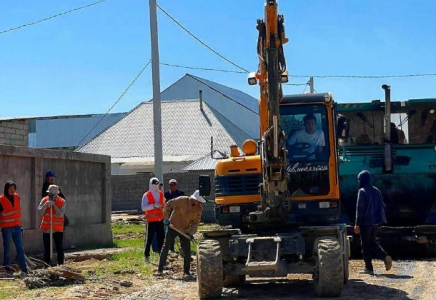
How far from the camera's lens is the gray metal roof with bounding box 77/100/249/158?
42500 millimetres

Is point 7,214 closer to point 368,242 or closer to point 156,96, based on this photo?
point 368,242

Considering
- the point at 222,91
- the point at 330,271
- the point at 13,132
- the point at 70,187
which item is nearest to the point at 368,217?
the point at 330,271

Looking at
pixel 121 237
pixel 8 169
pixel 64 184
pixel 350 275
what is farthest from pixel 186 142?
pixel 350 275

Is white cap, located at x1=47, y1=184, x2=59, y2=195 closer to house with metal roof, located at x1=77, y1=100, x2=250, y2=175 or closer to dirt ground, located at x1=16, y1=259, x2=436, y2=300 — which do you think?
dirt ground, located at x1=16, y1=259, x2=436, y2=300

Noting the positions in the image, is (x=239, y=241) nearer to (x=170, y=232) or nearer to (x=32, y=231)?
(x=170, y=232)

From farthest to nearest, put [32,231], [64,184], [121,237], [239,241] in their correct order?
[121,237]
[64,184]
[32,231]
[239,241]

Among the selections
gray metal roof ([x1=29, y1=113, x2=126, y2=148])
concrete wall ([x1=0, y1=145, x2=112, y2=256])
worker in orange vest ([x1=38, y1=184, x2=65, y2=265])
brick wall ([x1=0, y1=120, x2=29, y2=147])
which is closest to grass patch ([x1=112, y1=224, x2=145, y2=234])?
concrete wall ([x1=0, y1=145, x2=112, y2=256])

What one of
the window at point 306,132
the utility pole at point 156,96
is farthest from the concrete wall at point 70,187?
the window at point 306,132

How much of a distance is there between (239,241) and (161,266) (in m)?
3.23

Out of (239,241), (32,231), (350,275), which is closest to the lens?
(239,241)

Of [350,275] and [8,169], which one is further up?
[8,169]

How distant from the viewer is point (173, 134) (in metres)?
43.9

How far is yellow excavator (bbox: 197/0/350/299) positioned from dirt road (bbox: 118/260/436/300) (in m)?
0.36

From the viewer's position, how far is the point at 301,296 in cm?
1065
